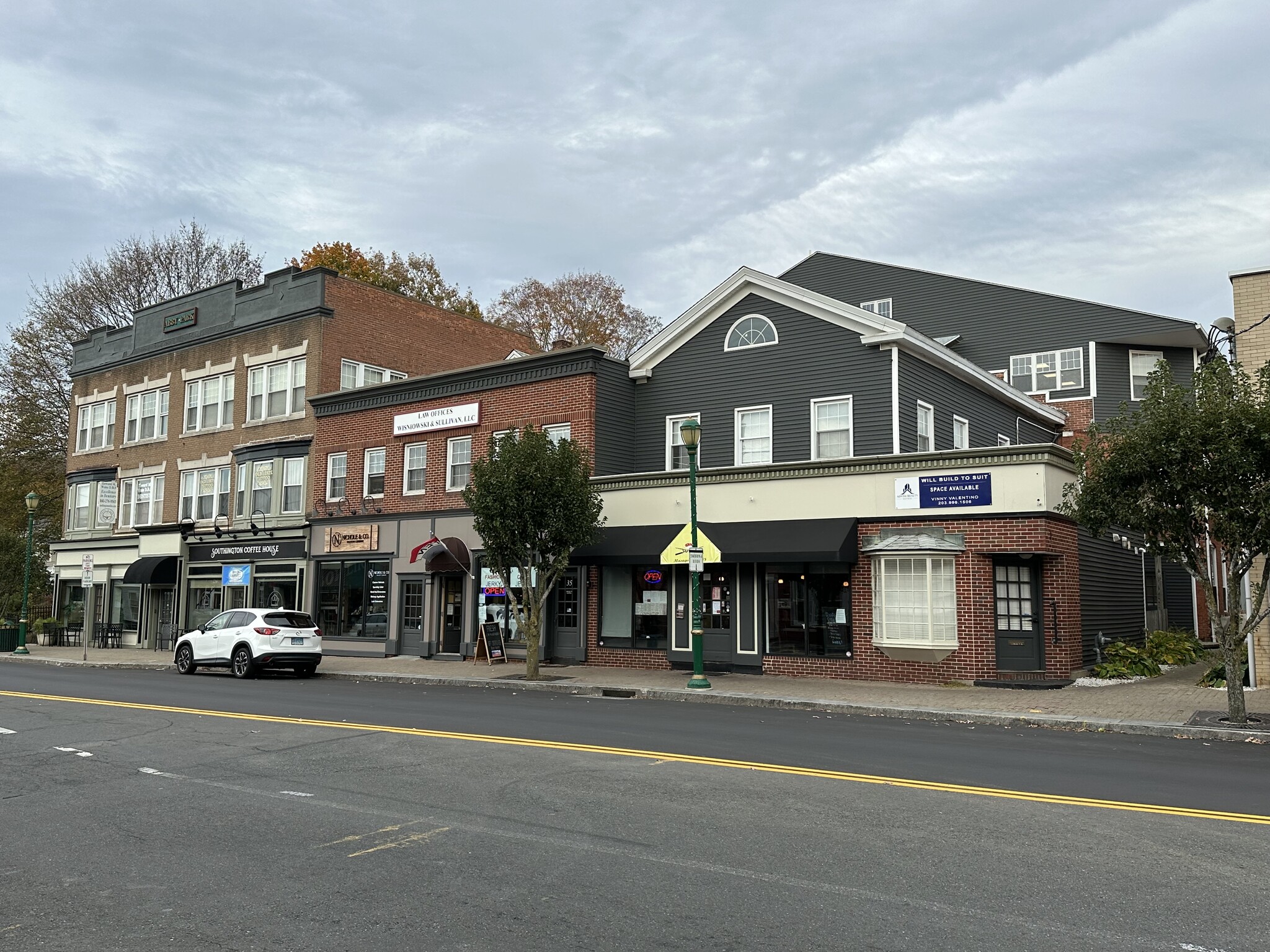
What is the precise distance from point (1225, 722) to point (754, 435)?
40.3ft

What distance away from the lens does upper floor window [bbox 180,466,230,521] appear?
35.3 metres

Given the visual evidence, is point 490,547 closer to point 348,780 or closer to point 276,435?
point 348,780

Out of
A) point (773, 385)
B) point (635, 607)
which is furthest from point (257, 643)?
point (773, 385)

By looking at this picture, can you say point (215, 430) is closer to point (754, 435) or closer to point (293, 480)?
point (293, 480)

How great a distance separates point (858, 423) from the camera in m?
22.8

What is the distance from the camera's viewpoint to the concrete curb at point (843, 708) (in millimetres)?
13992

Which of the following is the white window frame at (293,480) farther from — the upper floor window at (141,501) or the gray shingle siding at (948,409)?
the gray shingle siding at (948,409)

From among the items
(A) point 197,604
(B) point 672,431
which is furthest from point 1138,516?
(A) point 197,604

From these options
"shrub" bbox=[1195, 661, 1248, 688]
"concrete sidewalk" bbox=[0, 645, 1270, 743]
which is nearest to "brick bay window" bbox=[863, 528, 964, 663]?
"concrete sidewalk" bbox=[0, 645, 1270, 743]

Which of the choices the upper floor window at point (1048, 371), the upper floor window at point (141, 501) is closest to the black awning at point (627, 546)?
the upper floor window at point (1048, 371)

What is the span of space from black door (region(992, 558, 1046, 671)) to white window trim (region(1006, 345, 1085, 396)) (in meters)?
15.6

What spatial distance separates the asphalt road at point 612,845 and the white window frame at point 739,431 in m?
11.6

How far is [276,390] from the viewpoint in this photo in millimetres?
34000

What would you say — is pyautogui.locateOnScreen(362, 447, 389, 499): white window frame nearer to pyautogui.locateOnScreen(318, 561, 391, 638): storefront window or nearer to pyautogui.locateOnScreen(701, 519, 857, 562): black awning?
pyautogui.locateOnScreen(318, 561, 391, 638): storefront window
